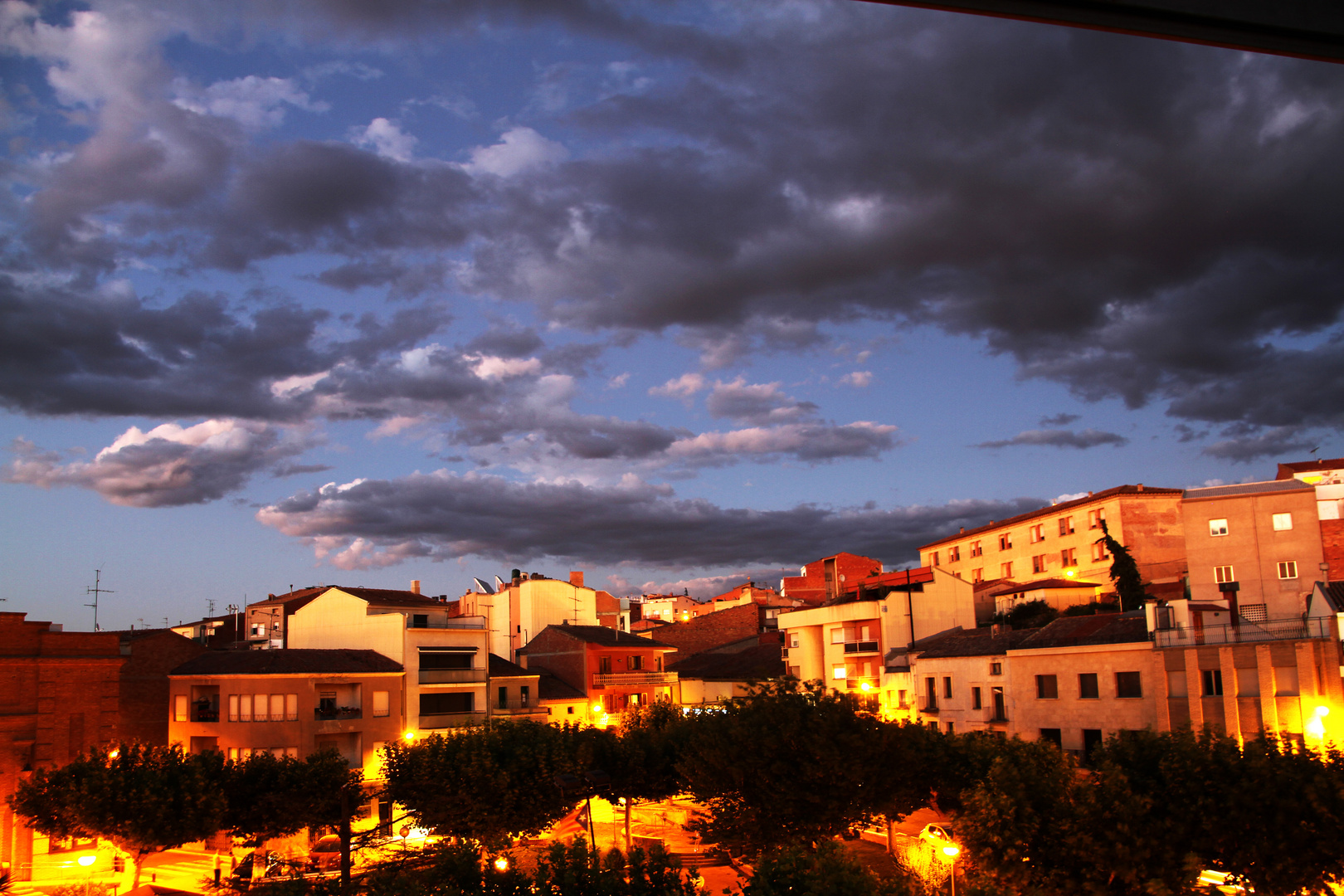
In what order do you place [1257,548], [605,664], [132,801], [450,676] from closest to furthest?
[132,801]
[1257,548]
[450,676]
[605,664]

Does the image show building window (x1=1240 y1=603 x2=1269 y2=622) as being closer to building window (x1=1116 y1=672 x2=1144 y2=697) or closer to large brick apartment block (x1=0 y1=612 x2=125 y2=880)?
building window (x1=1116 y1=672 x2=1144 y2=697)

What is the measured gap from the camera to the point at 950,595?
67250mm

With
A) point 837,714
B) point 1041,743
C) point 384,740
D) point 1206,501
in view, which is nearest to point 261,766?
point 384,740

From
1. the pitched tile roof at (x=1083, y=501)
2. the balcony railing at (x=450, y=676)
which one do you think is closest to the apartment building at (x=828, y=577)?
the pitched tile roof at (x=1083, y=501)

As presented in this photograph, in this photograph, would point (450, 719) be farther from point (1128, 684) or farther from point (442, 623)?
point (1128, 684)

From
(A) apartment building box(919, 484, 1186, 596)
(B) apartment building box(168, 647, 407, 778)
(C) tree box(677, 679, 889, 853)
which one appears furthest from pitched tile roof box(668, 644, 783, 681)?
(C) tree box(677, 679, 889, 853)

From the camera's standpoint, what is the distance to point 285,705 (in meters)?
51.3

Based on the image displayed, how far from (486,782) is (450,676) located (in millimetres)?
22154

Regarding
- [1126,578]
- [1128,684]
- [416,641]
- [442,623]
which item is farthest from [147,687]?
[1126,578]

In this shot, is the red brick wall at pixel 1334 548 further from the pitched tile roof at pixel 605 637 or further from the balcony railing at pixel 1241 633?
the pitched tile roof at pixel 605 637

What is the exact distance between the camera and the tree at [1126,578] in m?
60.3

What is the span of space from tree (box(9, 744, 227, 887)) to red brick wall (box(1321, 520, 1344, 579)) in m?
55.0

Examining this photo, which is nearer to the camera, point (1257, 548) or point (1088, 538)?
point (1257, 548)

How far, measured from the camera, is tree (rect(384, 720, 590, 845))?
37.9 meters
